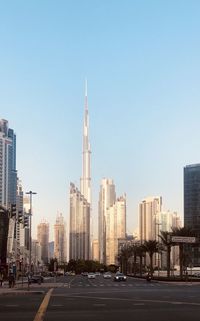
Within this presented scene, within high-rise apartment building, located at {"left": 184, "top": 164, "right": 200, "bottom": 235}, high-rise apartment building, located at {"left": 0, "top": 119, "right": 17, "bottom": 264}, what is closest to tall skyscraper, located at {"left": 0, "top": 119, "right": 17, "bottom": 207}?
high-rise apartment building, located at {"left": 0, "top": 119, "right": 17, "bottom": 264}

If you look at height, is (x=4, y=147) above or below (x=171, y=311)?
above

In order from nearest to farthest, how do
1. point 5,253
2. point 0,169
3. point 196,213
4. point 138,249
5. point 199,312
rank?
1. point 199,312
2. point 5,253
3. point 138,249
4. point 0,169
5. point 196,213

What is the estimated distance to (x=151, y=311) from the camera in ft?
80.7

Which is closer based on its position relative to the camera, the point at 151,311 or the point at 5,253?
the point at 151,311

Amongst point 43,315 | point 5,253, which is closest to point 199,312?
point 43,315

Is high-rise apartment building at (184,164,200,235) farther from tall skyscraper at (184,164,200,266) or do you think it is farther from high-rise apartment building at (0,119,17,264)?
high-rise apartment building at (0,119,17,264)

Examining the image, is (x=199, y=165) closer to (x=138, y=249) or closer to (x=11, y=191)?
(x=138, y=249)

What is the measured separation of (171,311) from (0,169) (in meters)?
120

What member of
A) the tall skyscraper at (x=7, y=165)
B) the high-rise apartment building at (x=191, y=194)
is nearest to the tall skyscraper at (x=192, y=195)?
the high-rise apartment building at (x=191, y=194)

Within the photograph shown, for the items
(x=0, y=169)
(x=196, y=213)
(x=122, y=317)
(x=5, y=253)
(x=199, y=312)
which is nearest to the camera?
(x=122, y=317)

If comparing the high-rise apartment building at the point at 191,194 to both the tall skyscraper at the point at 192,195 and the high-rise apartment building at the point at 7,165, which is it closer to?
the tall skyscraper at the point at 192,195

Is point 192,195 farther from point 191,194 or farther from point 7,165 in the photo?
Result: point 7,165

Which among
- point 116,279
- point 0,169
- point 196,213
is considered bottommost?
point 116,279

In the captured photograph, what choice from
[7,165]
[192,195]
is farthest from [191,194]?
[7,165]
